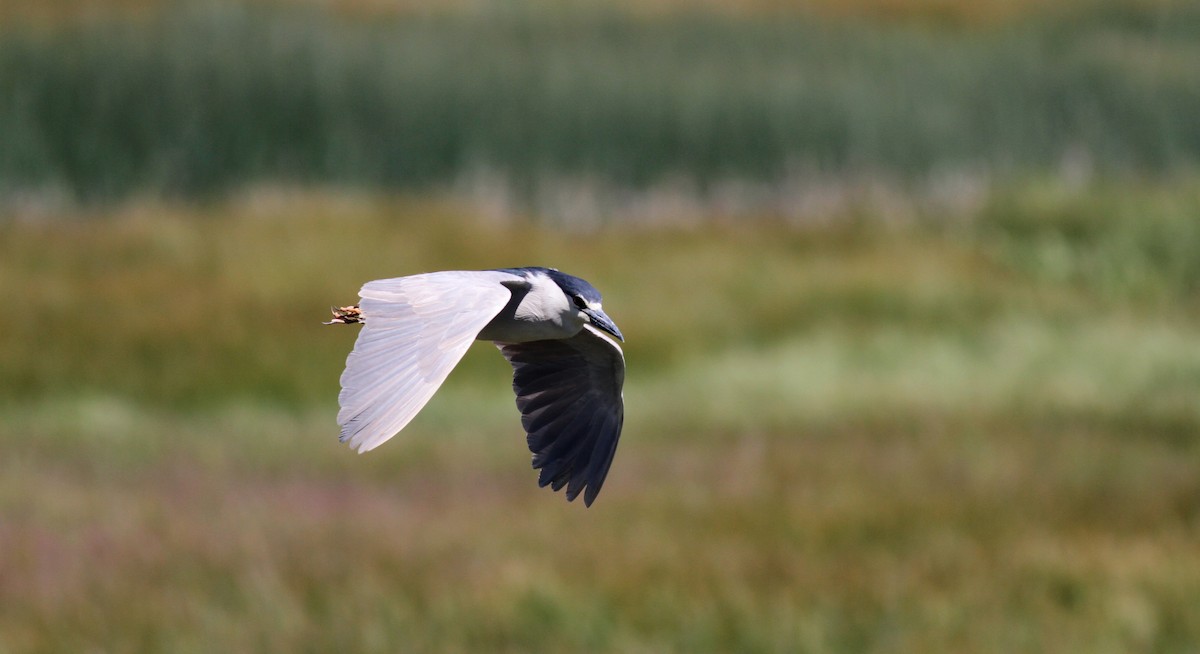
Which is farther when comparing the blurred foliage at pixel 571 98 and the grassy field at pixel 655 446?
the blurred foliage at pixel 571 98

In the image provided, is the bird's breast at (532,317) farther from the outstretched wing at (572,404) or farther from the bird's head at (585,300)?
the outstretched wing at (572,404)

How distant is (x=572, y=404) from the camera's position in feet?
10.8

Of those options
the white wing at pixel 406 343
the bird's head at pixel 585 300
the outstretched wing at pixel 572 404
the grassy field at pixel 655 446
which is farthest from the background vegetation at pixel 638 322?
the white wing at pixel 406 343

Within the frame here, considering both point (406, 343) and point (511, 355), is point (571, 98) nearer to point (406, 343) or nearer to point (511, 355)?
point (511, 355)

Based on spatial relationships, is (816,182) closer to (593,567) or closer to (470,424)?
(470,424)

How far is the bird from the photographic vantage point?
224cm

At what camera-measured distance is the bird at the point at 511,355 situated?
224cm

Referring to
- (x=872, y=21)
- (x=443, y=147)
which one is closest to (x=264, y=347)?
(x=443, y=147)

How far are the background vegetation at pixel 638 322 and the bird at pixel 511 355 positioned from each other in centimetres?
281

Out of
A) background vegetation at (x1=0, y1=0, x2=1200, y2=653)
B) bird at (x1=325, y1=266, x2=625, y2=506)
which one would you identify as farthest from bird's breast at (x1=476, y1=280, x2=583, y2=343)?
background vegetation at (x1=0, y1=0, x2=1200, y2=653)

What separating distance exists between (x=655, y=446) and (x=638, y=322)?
2582 millimetres

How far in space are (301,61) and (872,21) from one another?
513 centimetres

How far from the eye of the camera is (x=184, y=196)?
12242mm

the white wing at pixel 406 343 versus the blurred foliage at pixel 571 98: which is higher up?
the white wing at pixel 406 343
